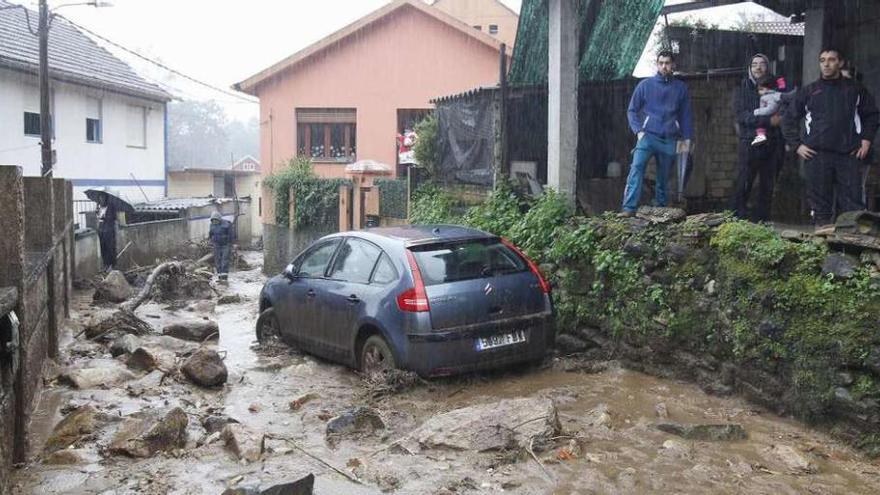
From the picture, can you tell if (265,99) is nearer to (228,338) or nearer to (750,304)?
(228,338)

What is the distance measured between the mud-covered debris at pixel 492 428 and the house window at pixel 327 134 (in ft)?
66.2

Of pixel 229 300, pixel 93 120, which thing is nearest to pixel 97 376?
pixel 229 300

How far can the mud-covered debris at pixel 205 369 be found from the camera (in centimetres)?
768

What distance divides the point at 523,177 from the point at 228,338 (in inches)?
188

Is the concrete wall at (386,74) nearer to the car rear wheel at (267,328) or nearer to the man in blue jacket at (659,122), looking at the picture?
the car rear wheel at (267,328)

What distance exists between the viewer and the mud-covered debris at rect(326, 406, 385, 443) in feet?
19.5

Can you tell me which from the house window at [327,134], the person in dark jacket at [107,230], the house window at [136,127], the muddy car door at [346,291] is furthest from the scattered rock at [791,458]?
the house window at [136,127]

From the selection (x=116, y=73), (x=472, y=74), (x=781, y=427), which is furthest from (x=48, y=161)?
(x=781, y=427)

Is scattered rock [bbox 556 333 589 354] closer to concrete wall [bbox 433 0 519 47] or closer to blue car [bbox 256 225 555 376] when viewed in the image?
blue car [bbox 256 225 555 376]

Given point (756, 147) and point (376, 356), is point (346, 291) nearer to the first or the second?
point (376, 356)

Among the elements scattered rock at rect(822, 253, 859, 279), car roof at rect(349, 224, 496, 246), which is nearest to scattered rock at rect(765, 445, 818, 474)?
scattered rock at rect(822, 253, 859, 279)

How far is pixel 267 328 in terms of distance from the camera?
31.0 feet

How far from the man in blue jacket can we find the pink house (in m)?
16.3

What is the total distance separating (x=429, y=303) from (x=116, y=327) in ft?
18.5
